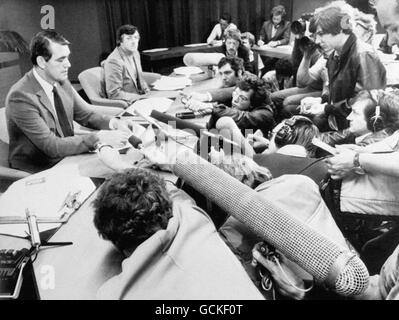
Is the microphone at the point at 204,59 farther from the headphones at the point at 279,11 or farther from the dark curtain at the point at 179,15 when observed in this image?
the headphones at the point at 279,11

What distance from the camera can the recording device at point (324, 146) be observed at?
1.27m

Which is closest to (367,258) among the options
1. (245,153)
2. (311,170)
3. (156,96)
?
(311,170)

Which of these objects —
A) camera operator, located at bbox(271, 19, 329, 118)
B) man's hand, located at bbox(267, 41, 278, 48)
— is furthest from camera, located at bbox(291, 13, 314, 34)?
man's hand, located at bbox(267, 41, 278, 48)

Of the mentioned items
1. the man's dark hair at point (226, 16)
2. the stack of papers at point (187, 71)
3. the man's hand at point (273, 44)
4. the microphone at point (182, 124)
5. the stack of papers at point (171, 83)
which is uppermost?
the man's dark hair at point (226, 16)

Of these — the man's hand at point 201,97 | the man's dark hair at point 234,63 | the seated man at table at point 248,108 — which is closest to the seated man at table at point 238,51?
the man's dark hair at point 234,63

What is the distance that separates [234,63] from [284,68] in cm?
35

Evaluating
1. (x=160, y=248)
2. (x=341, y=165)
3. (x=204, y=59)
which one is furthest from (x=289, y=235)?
(x=204, y=59)

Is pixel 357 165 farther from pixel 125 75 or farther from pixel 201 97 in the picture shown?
pixel 125 75

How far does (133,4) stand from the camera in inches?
54.6

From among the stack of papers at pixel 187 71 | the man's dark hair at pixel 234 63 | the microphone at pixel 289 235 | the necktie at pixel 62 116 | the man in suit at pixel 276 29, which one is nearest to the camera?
the microphone at pixel 289 235

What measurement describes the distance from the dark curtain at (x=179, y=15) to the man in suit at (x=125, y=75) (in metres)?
0.13

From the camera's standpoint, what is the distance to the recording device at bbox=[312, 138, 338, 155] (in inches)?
50.1

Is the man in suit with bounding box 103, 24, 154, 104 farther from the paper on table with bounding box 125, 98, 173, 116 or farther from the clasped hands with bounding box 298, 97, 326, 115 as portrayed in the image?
the clasped hands with bounding box 298, 97, 326, 115

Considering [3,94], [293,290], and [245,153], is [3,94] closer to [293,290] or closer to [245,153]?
[245,153]
